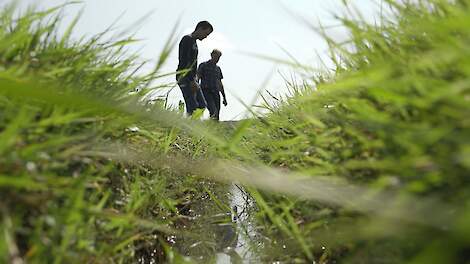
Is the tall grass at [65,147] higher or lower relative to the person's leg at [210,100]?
lower

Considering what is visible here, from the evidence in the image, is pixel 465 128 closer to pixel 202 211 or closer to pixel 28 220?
pixel 28 220

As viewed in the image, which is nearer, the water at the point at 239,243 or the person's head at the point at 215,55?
the water at the point at 239,243

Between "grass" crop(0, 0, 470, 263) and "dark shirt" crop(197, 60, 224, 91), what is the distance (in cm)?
586

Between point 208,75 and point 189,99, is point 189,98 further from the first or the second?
point 208,75

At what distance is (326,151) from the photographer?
1.29m

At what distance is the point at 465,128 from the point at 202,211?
259cm

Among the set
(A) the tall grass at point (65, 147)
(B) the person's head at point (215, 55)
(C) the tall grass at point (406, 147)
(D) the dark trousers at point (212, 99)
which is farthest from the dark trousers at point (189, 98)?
(C) the tall grass at point (406, 147)

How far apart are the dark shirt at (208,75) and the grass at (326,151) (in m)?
5.86

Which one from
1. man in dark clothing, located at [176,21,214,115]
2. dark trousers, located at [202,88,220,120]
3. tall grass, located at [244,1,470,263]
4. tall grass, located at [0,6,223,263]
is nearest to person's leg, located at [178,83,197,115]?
man in dark clothing, located at [176,21,214,115]

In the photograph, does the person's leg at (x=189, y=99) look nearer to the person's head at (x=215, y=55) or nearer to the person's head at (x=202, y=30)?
the person's head at (x=202, y=30)

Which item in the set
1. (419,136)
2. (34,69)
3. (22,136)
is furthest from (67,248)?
(419,136)

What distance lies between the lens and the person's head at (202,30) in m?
5.79

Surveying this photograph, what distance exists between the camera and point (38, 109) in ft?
3.67

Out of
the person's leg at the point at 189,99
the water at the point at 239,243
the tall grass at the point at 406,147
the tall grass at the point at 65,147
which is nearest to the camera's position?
the tall grass at the point at 406,147
